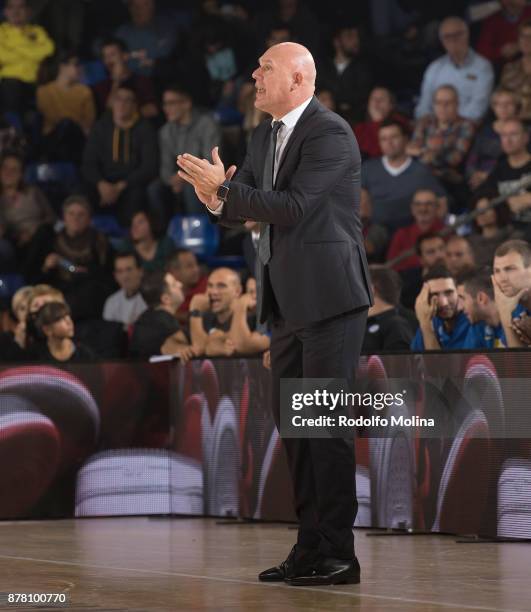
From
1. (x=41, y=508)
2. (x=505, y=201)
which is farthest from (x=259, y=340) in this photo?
(x=505, y=201)

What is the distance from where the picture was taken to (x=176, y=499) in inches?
347

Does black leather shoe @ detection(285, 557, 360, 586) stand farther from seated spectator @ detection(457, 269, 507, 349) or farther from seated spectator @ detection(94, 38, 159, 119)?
seated spectator @ detection(94, 38, 159, 119)

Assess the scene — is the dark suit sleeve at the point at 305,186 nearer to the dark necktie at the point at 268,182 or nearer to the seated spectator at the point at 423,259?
the dark necktie at the point at 268,182

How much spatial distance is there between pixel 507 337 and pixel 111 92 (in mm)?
7399

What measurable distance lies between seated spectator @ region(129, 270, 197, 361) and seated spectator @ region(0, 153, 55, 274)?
3.39 metres

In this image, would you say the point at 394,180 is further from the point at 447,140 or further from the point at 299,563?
the point at 299,563

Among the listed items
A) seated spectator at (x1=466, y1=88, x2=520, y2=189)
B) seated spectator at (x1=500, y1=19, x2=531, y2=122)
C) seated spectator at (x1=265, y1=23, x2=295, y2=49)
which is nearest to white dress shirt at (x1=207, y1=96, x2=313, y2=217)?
seated spectator at (x1=466, y1=88, x2=520, y2=189)

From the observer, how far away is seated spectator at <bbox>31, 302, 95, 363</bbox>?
9.35 metres

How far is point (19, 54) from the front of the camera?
14.1 metres

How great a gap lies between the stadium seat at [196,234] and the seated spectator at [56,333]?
126 inches

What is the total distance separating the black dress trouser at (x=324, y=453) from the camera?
202 inches

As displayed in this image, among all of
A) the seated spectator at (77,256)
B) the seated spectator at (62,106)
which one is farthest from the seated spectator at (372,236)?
the seated spectator at (62,106)

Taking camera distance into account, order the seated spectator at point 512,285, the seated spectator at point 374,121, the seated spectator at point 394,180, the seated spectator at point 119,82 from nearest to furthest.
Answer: the seated spectator at point 512,285
the seated spectator at point 394,180
the seated spectator at point 374,121
the seated spectator at point 119,82

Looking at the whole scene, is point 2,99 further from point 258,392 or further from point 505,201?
point 258,392
